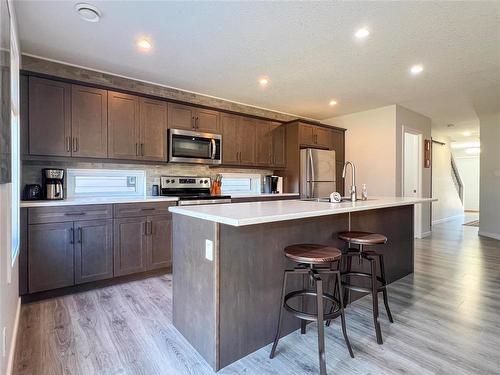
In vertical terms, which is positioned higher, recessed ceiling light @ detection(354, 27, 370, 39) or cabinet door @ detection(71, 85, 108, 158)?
recessed ceiling light @ detection(354, 27, 370, 39)

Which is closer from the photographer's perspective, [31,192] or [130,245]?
[31,192]

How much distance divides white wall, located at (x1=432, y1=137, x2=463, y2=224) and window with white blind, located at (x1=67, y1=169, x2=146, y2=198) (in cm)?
726

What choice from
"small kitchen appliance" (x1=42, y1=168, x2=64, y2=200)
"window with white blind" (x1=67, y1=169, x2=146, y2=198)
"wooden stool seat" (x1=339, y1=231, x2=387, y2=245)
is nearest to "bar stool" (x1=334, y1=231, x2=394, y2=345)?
"wooden stool seat" (x1=339, y1=231, x2=387, y2=245)

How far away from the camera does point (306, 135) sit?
4.97 metres

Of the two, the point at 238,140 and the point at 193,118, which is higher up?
the point at 193,118

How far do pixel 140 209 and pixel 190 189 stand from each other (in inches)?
42.7

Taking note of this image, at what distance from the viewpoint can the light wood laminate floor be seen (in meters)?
1.67

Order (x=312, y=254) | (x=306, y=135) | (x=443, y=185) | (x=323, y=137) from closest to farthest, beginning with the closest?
1. (x=312, y=254)
2. (x=306, y=135)
3. (x=323, y=137)
4. (x=443, y=185)

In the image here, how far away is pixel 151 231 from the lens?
3262mm

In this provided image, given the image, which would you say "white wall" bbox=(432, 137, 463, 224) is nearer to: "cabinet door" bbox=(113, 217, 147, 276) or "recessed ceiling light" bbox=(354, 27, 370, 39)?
"recessed ceiling light" bbox=(354, 27, 370, 39)

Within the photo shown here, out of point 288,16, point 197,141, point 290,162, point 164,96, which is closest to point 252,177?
point 290,162

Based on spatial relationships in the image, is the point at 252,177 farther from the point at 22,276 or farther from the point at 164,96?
the point at 22,276

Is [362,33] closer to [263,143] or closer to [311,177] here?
[263,143]

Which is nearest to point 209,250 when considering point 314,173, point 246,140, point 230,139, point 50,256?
point 50,256
